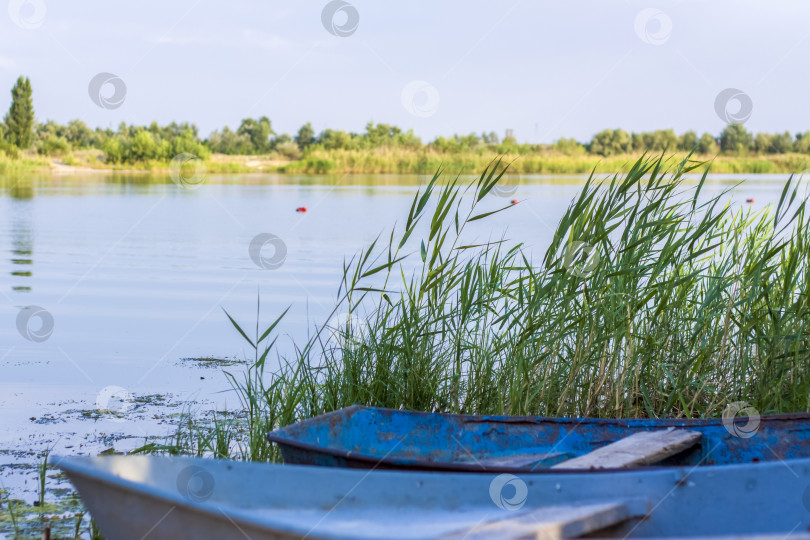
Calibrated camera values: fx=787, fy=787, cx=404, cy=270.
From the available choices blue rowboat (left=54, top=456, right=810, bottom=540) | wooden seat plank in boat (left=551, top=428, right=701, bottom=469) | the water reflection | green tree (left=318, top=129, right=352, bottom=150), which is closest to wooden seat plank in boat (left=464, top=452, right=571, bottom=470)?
wooden seat plank in boat (left=551, top=428, right=701, bottom=469)

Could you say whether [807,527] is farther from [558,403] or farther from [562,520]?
[558,403]

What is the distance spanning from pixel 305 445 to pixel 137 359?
462 cm

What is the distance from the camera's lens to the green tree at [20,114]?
43875 millimetres

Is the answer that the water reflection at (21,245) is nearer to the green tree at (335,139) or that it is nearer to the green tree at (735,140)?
the green tree at (335,139)

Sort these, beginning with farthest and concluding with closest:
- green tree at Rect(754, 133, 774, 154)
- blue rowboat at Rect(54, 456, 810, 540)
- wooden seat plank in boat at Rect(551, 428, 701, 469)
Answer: green tree at Rect(754, 133, 774, 154), wooden seat plank in boat at Rect(551, 428, 701, 469), blue rowboat at Rect(54, 456, 810, 540)

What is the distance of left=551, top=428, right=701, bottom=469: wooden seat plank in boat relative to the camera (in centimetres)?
300

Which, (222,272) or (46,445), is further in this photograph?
(222,272)

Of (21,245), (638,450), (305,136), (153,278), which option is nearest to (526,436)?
(638,450)

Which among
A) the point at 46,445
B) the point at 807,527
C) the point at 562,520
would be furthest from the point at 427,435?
the point at 46,445

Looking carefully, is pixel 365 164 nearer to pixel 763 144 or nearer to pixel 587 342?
pixel 763 144

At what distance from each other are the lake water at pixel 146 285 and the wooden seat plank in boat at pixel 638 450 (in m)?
2.67

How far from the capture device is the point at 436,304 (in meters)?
4.68

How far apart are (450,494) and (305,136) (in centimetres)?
5055

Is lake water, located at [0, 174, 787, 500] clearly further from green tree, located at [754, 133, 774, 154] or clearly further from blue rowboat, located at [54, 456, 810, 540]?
green tree, located at [754, 133, 774, 154]
